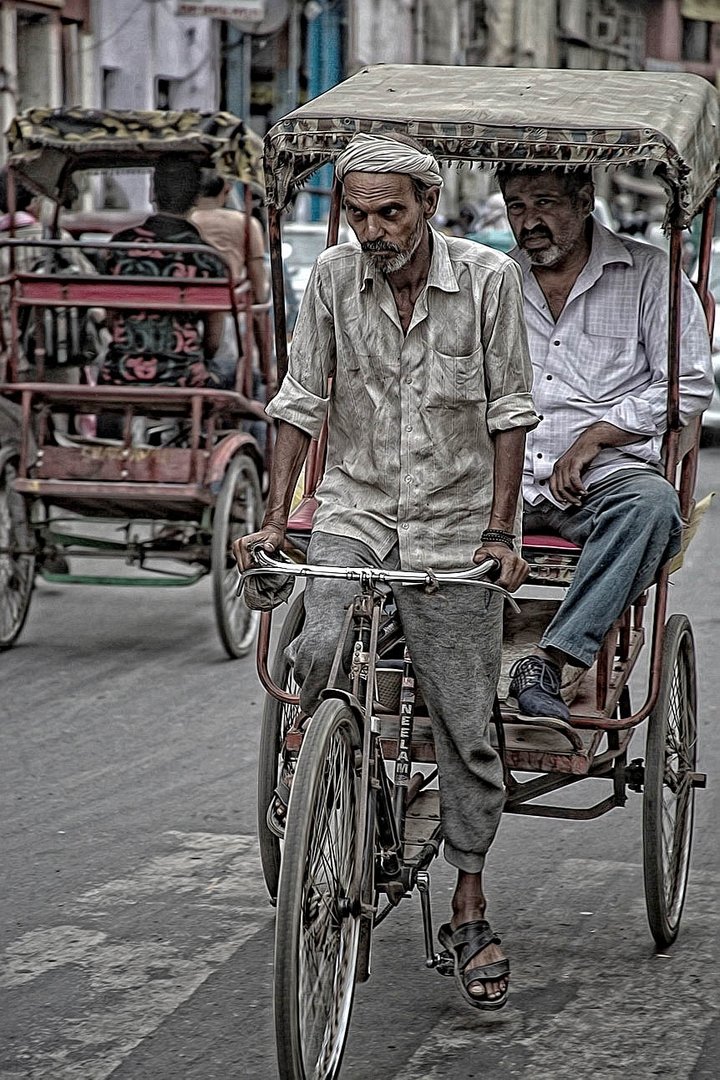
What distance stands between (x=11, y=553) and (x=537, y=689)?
4.10 metres

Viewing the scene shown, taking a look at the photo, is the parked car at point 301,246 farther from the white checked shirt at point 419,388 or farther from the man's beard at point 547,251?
the white checked shirt at point 419,388

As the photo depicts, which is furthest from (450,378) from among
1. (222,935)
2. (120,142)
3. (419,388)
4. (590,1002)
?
(120,142)

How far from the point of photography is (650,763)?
443 centimetres

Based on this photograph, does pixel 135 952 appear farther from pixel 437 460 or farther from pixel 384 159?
pixel 384 159

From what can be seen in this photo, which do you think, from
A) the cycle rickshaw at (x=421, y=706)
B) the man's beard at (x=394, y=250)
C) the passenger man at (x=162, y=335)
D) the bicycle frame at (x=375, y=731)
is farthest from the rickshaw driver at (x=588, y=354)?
the passenger man at (x=162, y=335)

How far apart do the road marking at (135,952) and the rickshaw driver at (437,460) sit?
2.33 ft

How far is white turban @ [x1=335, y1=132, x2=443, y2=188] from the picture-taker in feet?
12.8

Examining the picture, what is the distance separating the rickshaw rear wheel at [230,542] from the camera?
7.88 m

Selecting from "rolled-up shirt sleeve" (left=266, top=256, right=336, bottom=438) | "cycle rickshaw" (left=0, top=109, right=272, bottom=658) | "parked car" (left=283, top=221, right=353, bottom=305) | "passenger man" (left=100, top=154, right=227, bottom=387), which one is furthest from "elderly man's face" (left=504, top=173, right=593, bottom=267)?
"parked car" (left=283, top=221, right=353, bottom=305)

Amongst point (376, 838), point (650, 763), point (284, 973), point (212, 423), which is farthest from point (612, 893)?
point (212, 423)

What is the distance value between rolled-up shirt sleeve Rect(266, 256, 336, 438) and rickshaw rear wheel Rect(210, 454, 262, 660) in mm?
3518

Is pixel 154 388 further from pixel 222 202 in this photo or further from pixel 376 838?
pixel 376 838

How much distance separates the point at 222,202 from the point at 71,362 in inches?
52.8

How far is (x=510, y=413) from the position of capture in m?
4.11
